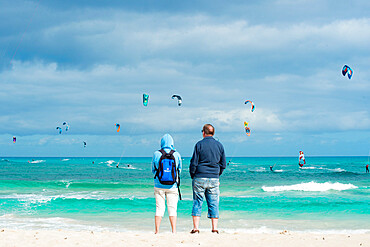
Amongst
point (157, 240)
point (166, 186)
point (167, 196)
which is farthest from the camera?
point (167, 196)

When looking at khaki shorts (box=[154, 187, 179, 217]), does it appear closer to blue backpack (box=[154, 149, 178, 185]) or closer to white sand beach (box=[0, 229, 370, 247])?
blue backpack (box=[154, 149, 178, 185])

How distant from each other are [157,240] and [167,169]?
1.12 meters

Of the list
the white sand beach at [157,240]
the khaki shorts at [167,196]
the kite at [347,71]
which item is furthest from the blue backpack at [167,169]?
the kite at [347,71]

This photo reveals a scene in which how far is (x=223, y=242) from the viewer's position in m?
6.23

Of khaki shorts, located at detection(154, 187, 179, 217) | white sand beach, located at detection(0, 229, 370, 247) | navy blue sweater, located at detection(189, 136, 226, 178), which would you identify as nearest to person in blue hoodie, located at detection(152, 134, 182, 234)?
khaki shorts, located at detection(154, 187, 179, 217)

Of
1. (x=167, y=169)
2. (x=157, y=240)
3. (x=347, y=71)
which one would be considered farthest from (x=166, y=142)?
(x=347, y=71)

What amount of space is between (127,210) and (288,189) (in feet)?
37.8

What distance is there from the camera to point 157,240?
6.21 meters

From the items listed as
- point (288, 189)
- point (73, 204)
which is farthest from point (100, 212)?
point (288, 189)

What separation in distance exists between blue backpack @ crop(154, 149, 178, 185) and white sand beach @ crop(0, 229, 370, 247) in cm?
95

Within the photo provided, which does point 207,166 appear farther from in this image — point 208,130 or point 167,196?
point 167,196

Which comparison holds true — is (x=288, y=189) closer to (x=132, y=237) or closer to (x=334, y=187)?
(x=334, y=187)

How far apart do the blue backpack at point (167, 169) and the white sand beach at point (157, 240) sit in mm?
955

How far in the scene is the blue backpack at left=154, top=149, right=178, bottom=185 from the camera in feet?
20.4
